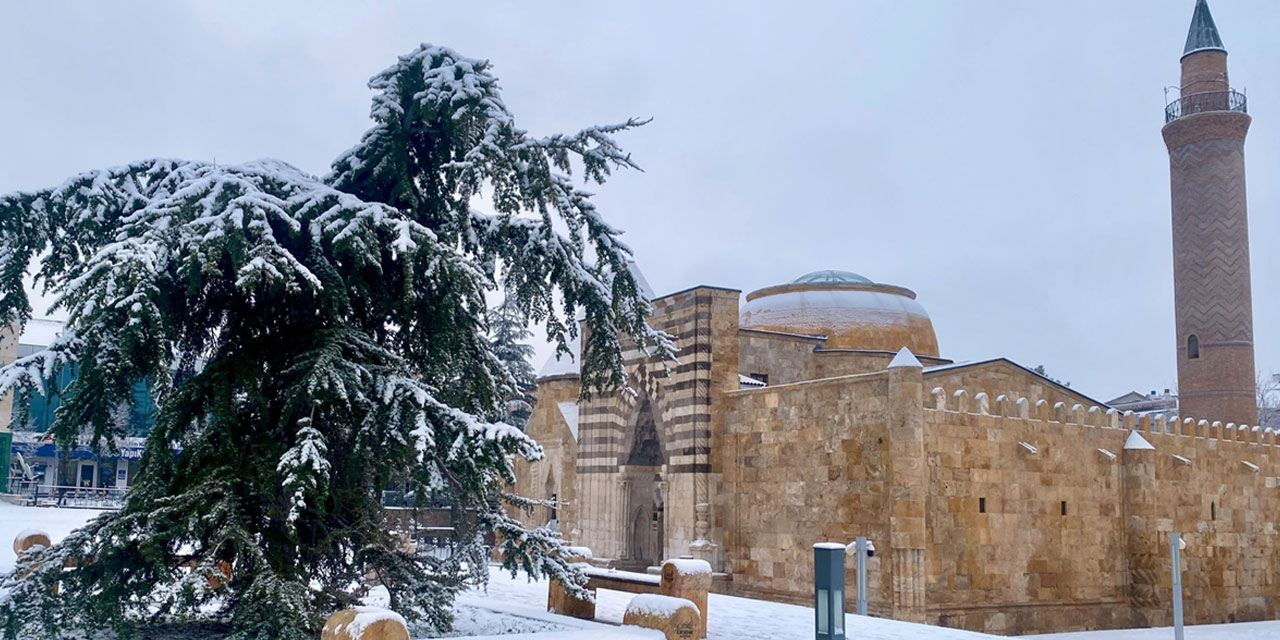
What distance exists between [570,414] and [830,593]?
63.8 ft

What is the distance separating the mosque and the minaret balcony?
585 millimetres

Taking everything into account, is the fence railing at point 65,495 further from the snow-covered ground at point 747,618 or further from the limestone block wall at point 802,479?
the snow-covered ground at point 747,618

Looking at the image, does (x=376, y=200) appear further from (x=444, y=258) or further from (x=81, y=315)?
(x=81, y=315)

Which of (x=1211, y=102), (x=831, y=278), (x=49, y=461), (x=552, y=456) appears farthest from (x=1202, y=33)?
(x=49, y=461)

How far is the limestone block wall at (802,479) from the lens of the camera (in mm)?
15812

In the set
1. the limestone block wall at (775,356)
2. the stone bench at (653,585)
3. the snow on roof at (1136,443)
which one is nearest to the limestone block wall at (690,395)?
the limestone block wall at (775,356)

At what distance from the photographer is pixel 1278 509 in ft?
74.4

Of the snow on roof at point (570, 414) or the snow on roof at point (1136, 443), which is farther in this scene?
the snow on roof at point (570, 414)

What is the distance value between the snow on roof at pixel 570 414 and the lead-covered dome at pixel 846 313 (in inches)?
196

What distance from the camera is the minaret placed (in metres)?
27.0

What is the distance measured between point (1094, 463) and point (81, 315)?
16.2 metres

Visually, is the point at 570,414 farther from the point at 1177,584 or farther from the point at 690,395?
the point at 1177,584

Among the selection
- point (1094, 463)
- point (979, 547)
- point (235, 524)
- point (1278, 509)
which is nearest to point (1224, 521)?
point (1278, 509)

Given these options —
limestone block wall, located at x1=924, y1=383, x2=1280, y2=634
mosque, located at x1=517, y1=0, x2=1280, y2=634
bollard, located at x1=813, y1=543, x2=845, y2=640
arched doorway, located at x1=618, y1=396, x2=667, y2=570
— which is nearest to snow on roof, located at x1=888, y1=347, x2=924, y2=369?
mosque, located at x1=517, y1=0, x2=1280, y2=634
